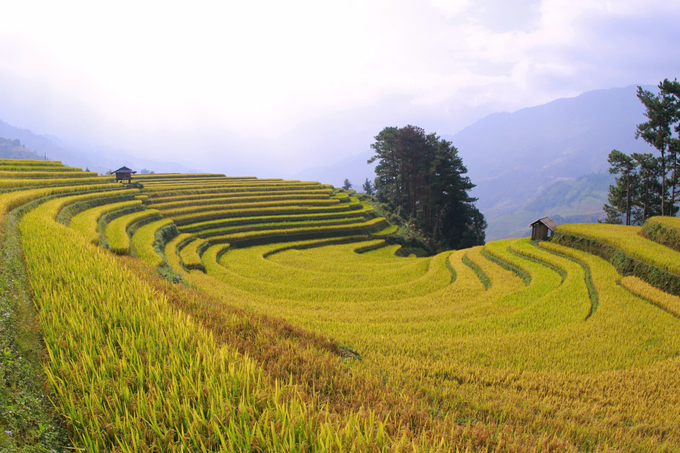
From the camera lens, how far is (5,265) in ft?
18.3

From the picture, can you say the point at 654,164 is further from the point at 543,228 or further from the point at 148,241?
the point at 148,241

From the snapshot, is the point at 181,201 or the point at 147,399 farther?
the point at 181,201

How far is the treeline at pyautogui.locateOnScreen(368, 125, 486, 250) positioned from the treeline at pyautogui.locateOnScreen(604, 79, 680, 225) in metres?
12.3

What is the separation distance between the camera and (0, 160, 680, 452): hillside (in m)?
2.76

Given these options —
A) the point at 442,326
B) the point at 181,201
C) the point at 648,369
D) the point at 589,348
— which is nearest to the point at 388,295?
the point at 442,326

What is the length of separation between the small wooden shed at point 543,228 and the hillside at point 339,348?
50.8 inches

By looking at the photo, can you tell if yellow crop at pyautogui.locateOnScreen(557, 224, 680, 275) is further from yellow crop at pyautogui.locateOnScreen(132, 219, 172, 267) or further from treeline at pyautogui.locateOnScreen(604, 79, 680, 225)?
yellow crop at pyautogui.locateOnScreen(132, 219, 172, 267)

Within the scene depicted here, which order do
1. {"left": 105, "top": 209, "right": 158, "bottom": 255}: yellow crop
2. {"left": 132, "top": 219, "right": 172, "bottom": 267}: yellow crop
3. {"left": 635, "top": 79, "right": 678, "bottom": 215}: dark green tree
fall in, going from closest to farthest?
{"left": 105, "top": 209, "right": 158, "bottom": 255}: yellow crop, {"left": 132, "top": 219, "right": 172, "bottom": 267}: yellow crop, {"left": 635, "top": 79, "right": 678, "bottom": 215}: dark green tree

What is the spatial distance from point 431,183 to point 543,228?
18.7 meters

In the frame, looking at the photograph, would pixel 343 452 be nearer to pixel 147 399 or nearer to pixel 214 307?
pixel 147 399

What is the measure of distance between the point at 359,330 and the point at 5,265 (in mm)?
6576

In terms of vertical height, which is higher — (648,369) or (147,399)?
(147,399)

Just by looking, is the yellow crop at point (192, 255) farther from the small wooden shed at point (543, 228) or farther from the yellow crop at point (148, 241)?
the small wooden shed at point (543, 228)

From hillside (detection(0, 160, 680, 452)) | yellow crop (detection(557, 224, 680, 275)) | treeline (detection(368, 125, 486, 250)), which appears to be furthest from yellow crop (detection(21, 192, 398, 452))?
treeline (detection(368, 125, 486, 250))
